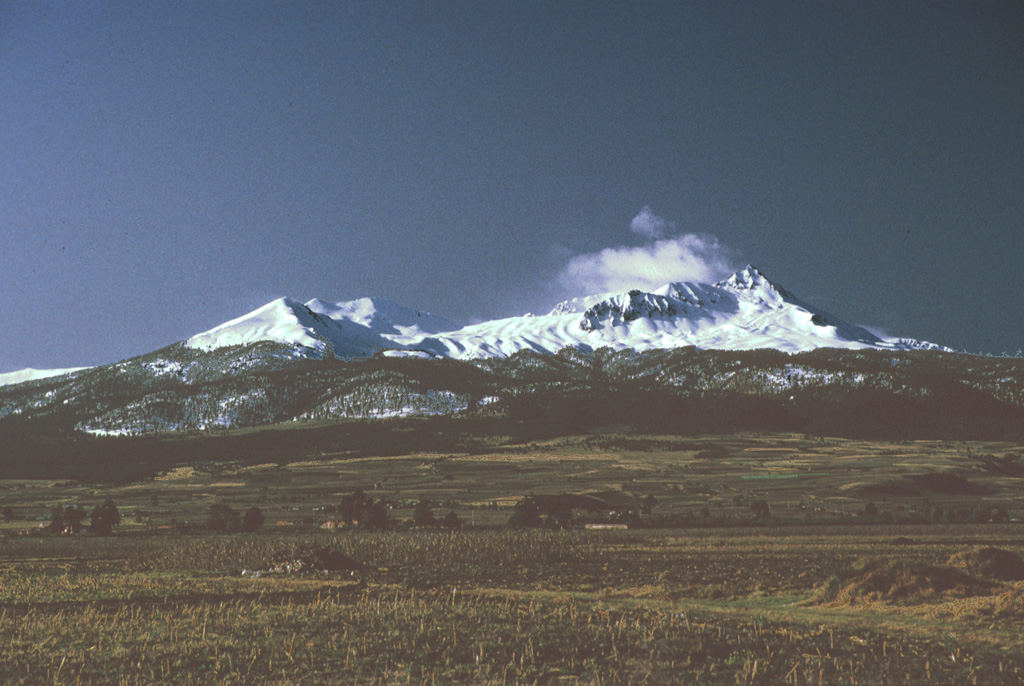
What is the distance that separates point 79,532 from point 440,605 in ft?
256

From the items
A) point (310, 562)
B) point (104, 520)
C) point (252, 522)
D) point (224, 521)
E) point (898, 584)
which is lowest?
point (224, 521)

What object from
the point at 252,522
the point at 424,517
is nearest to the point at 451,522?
the point at 424,517

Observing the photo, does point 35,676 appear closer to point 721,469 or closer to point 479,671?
point 479,671

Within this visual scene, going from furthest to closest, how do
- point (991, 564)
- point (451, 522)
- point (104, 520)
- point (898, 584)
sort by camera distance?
point (104, 520), point (451, 522), point (991, 564), point (898, 584)

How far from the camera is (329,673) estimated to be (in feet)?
82.4

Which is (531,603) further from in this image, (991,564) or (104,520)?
(104,520)

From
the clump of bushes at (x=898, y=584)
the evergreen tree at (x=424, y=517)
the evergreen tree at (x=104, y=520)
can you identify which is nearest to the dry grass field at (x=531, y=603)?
the clump of bushes at (x=898, y=584)

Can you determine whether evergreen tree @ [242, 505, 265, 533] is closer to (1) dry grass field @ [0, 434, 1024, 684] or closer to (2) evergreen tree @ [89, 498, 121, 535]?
(1) dry grass field @ [0, 434, 1024, 684]

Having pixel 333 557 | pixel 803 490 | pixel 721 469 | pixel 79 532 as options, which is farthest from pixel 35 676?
pixel 721 469

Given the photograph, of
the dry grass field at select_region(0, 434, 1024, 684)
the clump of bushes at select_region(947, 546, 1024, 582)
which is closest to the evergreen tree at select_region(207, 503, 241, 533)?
the dry grass field at select_region(0, 434, 1024, 684)

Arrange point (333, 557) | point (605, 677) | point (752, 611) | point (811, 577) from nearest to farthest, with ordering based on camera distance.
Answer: point (605, 677), point (752, 611), point (811, 577), point (333, 557)

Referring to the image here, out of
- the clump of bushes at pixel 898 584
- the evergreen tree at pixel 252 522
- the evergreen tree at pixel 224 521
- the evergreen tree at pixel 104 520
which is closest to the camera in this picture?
the clump of bushes at pixel 898 584

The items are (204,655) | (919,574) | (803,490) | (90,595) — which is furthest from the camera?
(803,490)

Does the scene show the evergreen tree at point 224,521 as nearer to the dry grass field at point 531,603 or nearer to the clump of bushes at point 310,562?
the dry grass field at point 531,603
